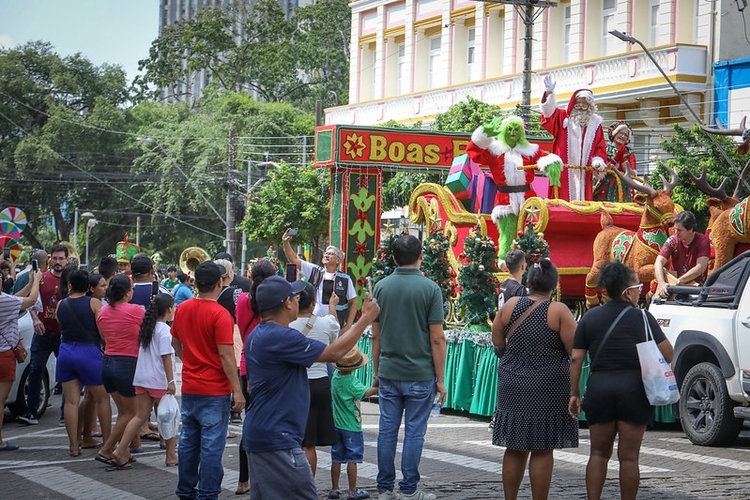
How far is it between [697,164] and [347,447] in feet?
63.0

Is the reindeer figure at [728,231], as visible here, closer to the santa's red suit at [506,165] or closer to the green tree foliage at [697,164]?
the santa's red suit at [506,165]

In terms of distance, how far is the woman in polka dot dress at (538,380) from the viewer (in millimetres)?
8242

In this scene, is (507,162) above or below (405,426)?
above

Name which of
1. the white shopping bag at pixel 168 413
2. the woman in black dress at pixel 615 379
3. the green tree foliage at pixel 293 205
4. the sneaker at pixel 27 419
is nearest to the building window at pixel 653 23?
the green tree foliage at pixel 293 205

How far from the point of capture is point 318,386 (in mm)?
9023

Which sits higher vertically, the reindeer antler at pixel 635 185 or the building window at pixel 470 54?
the building window at pixel 470 54

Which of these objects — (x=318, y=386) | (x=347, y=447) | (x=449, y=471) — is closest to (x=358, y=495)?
(x=347, y=447)

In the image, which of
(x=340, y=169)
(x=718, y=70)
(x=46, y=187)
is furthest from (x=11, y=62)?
(x=340, y=169)

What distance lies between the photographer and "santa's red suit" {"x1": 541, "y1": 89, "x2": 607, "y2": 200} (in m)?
18.3

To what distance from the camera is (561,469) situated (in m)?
11.0

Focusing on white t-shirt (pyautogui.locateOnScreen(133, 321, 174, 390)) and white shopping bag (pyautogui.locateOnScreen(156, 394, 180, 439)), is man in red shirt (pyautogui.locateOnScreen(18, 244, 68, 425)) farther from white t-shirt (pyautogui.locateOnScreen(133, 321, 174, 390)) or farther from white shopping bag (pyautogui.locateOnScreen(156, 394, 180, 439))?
white shopping bag (pyautogui.locateOnScreen(156, 394, 180, 439))

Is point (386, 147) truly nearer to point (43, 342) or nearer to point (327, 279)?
point (327, 279)

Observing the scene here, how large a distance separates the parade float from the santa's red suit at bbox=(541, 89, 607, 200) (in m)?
0.79

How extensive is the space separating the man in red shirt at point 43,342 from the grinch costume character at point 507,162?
6063 mm
